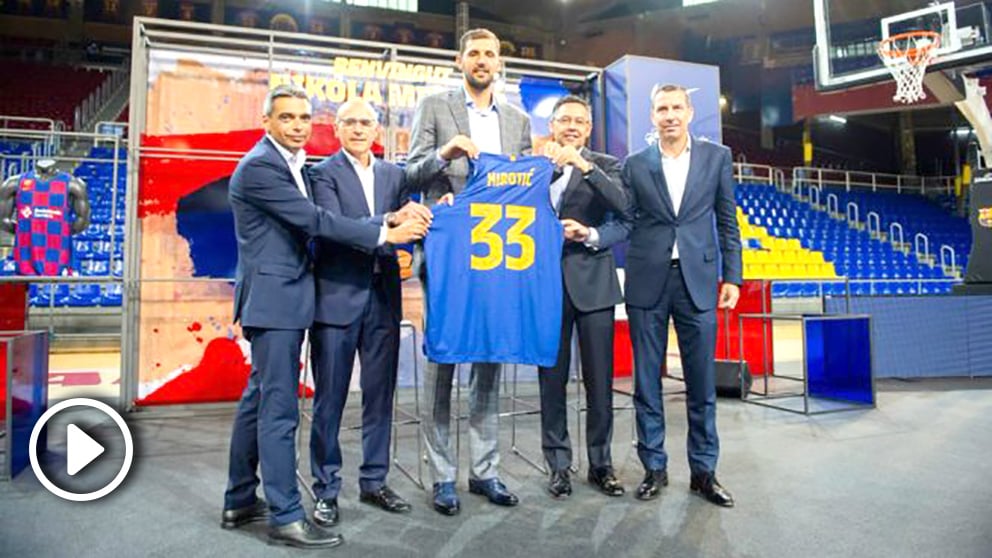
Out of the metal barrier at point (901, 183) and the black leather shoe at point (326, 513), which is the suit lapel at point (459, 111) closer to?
the black leather shoe at point (326, 513)

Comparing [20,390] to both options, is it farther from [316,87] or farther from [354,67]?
[354,67]

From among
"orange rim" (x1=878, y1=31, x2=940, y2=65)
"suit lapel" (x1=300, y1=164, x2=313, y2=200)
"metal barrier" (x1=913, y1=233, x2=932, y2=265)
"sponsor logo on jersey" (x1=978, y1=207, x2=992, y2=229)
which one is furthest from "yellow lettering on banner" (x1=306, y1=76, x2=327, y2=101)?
"metal barrier" (x1=913, y1=233, x2=932, y2=265)

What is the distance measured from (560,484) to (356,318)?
3.59 ft

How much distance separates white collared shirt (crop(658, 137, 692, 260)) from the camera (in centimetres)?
267

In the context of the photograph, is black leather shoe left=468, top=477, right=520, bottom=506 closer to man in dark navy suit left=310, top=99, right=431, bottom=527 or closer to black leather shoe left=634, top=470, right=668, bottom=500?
man in dark navy suit left=310, top=99, right=431, bottom=527

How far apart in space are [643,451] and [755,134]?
19.5 m

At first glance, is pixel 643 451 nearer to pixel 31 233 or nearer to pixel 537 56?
pixel 31 233

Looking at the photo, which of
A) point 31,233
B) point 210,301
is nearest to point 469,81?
point 210,301

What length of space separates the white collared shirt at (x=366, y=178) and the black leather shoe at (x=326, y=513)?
1.12 meters

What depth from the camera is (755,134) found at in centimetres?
1978

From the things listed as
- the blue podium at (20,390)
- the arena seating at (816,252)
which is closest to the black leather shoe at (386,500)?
the blue podium at (20,390)

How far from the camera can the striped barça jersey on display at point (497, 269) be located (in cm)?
239

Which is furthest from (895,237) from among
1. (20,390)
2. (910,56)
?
(20,390)

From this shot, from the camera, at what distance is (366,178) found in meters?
2.56
